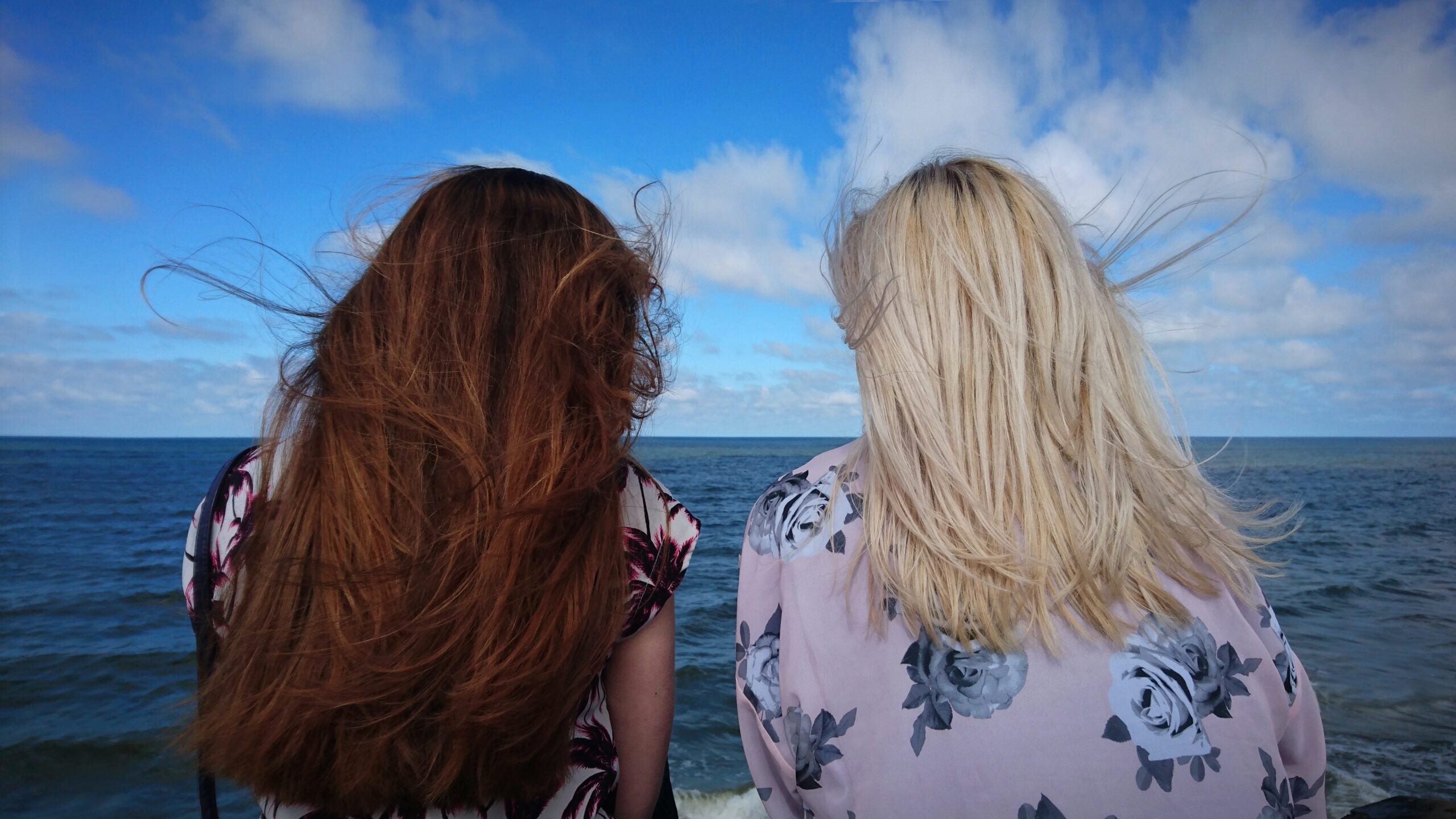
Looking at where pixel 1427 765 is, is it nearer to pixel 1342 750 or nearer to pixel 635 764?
pixel 1342 750

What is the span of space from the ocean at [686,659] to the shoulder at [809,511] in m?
0.78

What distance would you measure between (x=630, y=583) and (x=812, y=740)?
0.53 m

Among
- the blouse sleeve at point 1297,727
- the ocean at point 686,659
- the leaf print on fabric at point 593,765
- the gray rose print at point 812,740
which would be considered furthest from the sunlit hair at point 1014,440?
the leaf print on fabric at point 593,765

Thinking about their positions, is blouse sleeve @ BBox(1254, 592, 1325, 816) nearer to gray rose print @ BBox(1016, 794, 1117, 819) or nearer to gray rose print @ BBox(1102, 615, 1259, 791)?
gray rose print @ BBox(1102, 615, 1259, 791)

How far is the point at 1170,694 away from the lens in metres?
1.33

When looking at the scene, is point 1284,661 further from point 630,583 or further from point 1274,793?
point 630,583

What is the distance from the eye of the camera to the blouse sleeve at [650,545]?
1.55 meters

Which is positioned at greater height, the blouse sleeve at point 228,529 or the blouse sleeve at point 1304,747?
the blouse sleeve at point 228,529

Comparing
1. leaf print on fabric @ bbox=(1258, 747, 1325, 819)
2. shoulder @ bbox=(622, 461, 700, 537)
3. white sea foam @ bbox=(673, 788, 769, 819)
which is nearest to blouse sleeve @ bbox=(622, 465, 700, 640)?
shoulder @ bbox=(622, 461, 700, 537)

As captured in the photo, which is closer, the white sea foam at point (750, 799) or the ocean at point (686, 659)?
the white sea foam at point (750, 799)

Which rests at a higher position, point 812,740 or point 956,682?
point 956,682

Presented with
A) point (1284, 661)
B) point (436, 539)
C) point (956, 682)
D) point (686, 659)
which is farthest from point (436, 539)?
point (686, 659)

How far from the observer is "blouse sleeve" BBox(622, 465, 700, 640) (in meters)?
1.55

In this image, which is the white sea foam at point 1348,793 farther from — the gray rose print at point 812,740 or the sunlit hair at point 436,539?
the sunlit hair at point 436,539
